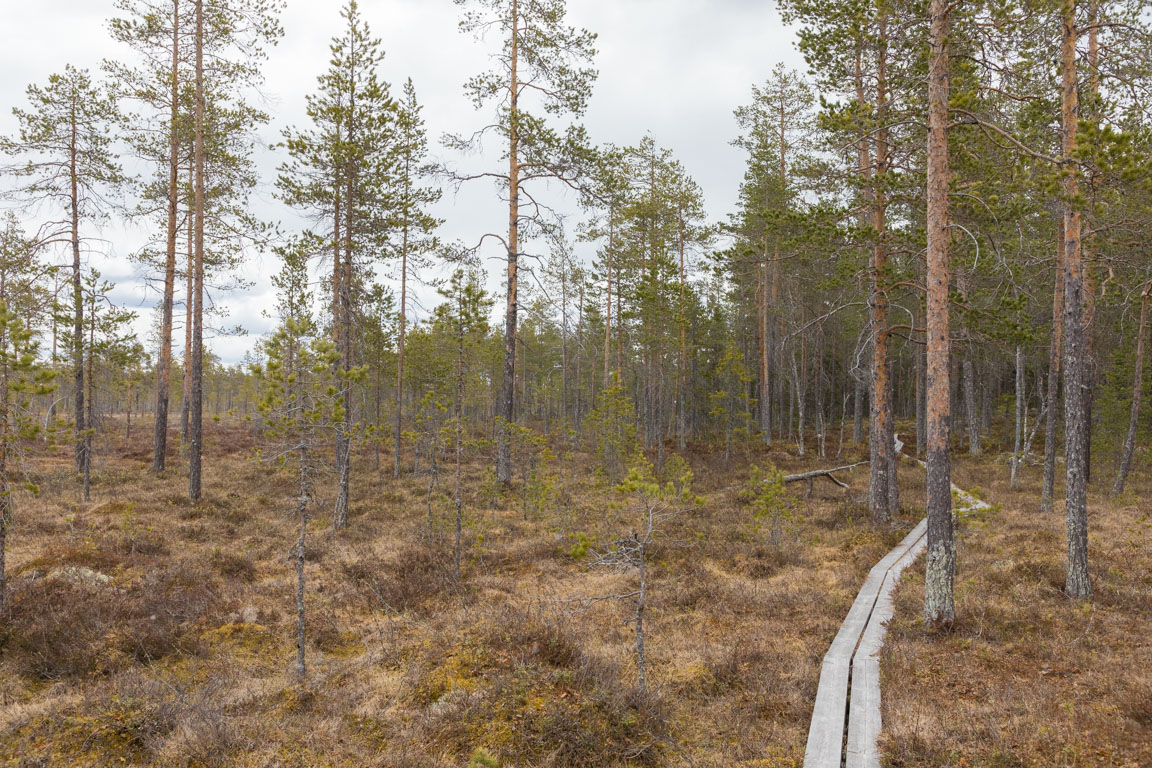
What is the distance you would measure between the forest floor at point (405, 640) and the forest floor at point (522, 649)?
0.04 m

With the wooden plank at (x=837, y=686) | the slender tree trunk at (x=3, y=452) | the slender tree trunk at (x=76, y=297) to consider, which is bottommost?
the wooden plank at (x=837, y=686)

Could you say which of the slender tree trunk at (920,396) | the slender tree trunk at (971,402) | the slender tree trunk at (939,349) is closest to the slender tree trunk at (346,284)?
the slender tree trunk at (939,349)

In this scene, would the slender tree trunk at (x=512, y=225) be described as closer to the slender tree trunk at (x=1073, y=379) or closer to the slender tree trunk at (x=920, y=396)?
the slender tree trunk at (x=1073, y=379)

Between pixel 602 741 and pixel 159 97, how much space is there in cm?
2035

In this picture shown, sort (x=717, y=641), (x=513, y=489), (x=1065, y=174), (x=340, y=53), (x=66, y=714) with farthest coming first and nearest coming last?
(x=513, y=489)
(x=340, y=53)
(x=717, y=641)
(x=1065, y=174)
(x=66, y=714)

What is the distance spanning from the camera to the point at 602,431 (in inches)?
891

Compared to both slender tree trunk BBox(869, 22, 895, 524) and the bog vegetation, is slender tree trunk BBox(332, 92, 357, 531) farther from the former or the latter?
slender tree trunk BBox(869, 22, 895, 524)

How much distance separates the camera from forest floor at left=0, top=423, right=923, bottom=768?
559cm

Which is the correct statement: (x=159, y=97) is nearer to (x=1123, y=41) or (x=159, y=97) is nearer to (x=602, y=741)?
(x=602, y=741)

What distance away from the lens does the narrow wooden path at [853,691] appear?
514 centimetres

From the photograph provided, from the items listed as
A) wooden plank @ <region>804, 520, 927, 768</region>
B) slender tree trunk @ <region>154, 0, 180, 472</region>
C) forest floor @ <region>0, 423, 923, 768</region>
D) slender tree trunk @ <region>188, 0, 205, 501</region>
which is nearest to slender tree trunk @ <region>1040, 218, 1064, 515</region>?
forest floor @ <region>0, 423, 923, 768</region>

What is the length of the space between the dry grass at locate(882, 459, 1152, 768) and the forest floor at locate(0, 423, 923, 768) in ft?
3.60

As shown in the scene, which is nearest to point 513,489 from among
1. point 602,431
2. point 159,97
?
point 602,431

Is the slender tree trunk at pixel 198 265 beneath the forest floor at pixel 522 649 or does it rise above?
above
